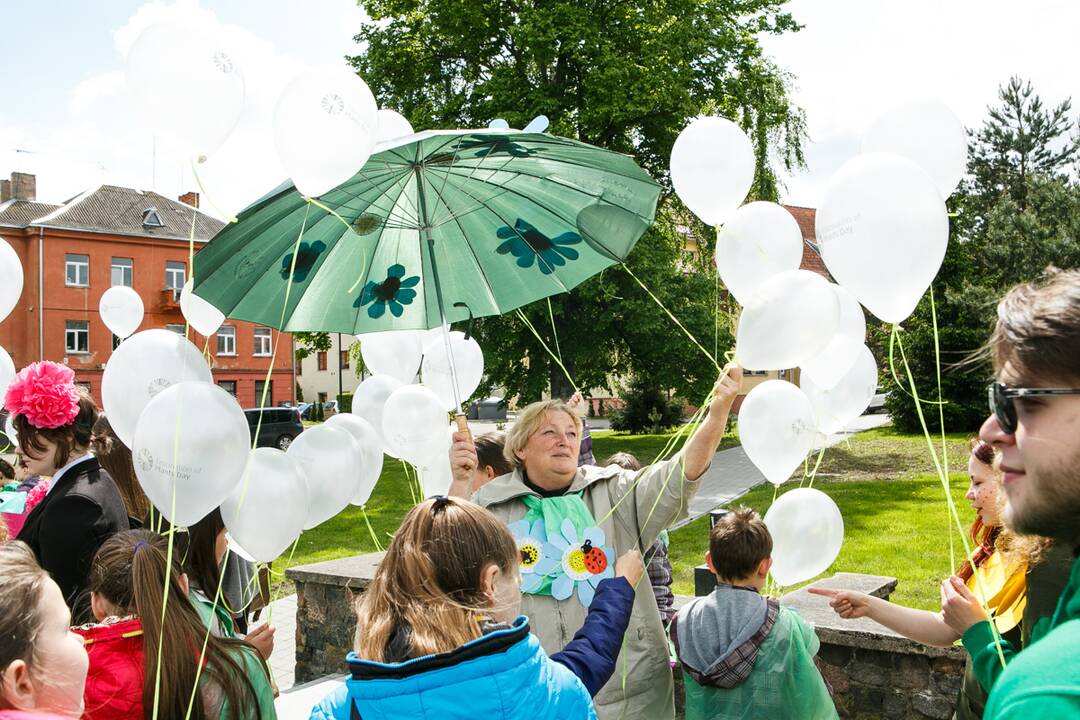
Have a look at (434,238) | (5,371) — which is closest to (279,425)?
(5,371)

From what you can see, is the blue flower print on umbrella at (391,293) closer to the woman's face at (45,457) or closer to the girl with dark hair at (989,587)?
the woman's face at (45,457)

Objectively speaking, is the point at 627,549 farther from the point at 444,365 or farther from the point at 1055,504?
the point at 1055,504

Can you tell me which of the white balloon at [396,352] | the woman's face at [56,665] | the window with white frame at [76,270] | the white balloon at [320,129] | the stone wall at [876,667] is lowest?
the stone wall at [876,667]

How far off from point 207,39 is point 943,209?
229 cm

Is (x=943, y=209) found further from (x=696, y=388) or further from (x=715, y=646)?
(x=696, y=388)

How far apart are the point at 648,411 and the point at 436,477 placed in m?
21.1

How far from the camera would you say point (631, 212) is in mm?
3410

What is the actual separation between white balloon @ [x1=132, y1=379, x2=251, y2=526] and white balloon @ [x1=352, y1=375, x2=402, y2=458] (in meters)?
1.34

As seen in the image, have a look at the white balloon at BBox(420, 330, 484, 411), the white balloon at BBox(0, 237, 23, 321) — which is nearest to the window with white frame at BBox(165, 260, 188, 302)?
the white balloon at BBox(0, 237, 23, 321)

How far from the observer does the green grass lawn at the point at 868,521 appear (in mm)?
7656

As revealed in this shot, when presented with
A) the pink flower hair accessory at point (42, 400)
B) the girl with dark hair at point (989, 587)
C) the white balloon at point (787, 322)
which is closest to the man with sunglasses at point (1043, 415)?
the girl with dark hair at point (989, 587)

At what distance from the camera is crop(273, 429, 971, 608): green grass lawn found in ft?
25.1

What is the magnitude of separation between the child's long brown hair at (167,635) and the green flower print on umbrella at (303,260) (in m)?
1.47

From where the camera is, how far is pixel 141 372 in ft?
9.13
